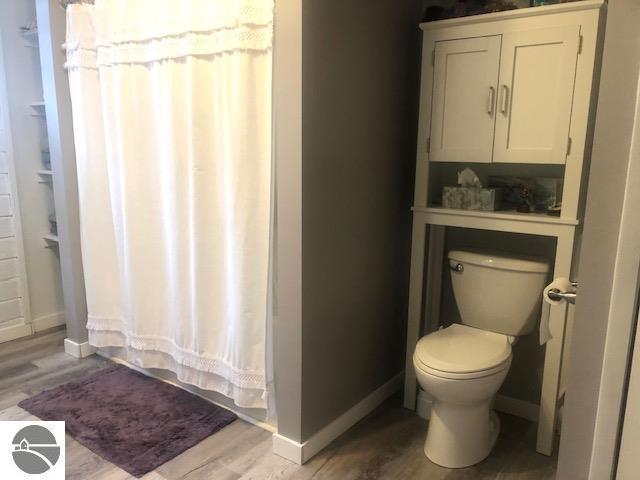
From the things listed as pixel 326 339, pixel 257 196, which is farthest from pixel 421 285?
pixel 257 196

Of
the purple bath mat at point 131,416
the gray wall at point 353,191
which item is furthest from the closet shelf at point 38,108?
the gray wall at point 353,191

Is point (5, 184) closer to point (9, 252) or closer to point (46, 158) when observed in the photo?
point (46, 158)

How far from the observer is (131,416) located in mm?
2305

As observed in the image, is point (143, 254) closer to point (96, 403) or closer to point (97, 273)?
point (97, 273)

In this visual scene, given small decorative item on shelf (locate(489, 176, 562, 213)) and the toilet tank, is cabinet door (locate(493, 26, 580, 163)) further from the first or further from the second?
the toilet tank

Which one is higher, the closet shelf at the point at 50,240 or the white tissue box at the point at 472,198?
the white tissue box at the point at 472,198

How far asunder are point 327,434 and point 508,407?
0.93 metres

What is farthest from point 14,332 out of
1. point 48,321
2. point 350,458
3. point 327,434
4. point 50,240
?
point 350,458

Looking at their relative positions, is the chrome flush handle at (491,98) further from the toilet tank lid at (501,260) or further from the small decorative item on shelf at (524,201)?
the toilet tank lid at (501,260)

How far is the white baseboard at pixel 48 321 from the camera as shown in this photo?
129 inches

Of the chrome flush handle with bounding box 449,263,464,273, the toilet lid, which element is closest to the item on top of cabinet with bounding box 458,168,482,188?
the chrome flush handle with bounding box 449,263,464,273

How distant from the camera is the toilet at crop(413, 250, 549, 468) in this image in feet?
6.25

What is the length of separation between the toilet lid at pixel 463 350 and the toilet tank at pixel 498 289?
72mm

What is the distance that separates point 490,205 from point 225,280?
3.91ft
